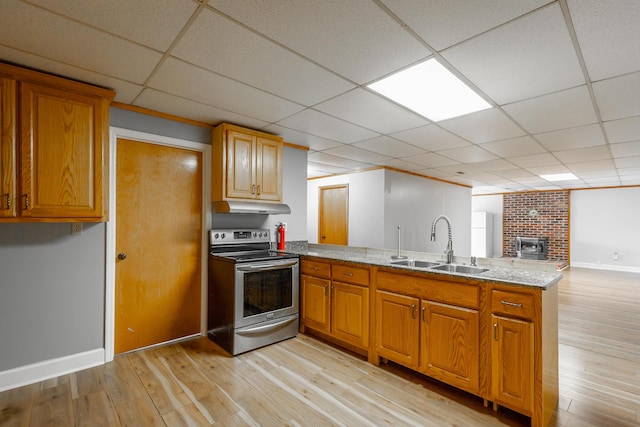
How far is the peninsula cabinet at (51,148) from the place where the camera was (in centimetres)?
210

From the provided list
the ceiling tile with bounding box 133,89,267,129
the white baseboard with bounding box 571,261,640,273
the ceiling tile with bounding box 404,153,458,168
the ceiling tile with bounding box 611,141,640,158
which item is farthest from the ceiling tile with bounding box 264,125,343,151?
the white baseboard with bounding box 571,261,640,273

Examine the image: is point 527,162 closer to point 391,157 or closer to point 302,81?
point 391,157

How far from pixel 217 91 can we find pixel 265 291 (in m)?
1.91

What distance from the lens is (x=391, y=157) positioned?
16.0 feet

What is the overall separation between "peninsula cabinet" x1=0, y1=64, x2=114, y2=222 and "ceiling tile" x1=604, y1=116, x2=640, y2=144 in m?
4.67

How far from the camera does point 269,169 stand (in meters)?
3.59

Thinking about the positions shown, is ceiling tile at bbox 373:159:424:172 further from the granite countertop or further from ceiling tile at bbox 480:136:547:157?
the granite countertop

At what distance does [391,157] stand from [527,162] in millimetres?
2217

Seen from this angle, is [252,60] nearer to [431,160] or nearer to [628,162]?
[431,160]

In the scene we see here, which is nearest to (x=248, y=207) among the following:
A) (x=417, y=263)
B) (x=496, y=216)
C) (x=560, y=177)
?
(x=417, y=263)

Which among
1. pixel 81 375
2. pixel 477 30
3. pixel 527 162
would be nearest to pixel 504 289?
pixel 477 30

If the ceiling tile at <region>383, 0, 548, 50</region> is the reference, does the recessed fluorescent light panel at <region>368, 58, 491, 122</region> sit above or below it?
below

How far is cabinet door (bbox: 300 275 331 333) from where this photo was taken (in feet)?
10.7

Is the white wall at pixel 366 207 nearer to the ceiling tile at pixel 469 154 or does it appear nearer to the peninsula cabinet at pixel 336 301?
the ceiling tile at pixel 469 154
